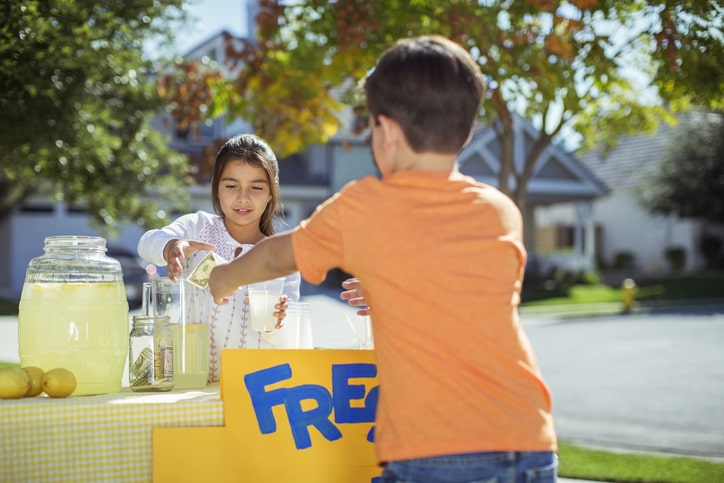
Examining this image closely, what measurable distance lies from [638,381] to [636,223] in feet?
96.0

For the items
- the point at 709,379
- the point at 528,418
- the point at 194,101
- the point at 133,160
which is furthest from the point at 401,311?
the point at 709,379

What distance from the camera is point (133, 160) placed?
8.91 m

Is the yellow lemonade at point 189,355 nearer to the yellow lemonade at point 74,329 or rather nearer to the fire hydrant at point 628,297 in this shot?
the yellow lemonade at point 74,329

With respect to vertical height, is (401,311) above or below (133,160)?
below

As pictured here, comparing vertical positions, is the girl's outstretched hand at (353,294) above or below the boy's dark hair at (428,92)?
below

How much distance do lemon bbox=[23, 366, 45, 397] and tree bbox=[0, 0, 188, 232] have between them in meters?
1.98

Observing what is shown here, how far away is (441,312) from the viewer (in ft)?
6.10

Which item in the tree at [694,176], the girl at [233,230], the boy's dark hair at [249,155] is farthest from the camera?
the tree at [694,176]

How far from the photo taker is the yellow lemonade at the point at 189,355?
276 centimetres

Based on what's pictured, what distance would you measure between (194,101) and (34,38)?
2.79 metres

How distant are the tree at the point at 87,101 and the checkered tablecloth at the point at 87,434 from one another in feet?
6.99

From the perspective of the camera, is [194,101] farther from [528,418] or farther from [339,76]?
[528,418]

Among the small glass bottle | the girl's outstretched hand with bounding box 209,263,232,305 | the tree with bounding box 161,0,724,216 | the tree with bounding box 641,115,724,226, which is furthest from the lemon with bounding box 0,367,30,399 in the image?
the tree with bounding box 641,115,724,226

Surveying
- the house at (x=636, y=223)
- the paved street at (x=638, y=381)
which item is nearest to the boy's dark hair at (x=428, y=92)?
the paved street at (x=638, y=381)
